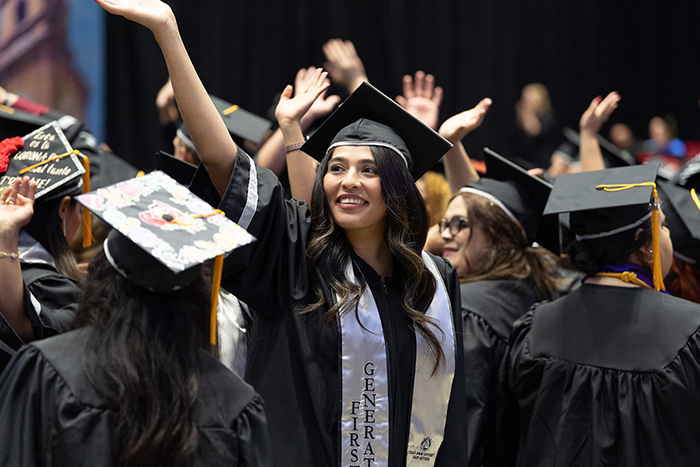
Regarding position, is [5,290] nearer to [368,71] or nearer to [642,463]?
[642,463]

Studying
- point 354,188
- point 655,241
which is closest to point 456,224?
point 655,241

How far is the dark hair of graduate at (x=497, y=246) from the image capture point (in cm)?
344

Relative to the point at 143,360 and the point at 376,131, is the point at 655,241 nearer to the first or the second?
the point at 376,131

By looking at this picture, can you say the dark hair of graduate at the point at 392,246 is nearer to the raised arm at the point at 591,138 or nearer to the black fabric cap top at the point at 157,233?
the black fabric cap top at the point at 157,233

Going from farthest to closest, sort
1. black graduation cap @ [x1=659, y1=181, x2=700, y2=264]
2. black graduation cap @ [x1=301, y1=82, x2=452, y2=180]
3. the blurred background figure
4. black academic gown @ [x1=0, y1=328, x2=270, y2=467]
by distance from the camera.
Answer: the blurred background figure
black graduation cap @ [x1=659, y1=181, x2=700, y2=264]
black graduation cap @ [x1=301, y1=82, x2=452, y2=180]
black academic gown @ [x1=0, y1=328, x2=270, y2=467]

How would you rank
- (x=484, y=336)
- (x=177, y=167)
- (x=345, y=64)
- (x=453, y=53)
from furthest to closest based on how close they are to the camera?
(x=453, y=53), (x=345, y=64), (x=484, y=336), (x=177, y=167)

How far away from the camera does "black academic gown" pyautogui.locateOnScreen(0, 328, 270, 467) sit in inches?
62.8

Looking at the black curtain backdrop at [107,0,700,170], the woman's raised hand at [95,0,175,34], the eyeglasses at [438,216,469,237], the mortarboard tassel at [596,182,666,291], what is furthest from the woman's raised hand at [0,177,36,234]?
the black curtain backdrop at [107,0,700,170]

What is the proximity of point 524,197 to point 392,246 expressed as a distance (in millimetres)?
1263

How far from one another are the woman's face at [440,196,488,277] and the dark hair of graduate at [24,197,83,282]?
1673mm

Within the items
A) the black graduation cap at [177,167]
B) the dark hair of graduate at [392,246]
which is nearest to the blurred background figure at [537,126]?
the black graduation cap at [177,167]

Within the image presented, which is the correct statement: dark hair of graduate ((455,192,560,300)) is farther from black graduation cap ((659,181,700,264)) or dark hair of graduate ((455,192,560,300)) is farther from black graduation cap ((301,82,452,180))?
black graduation cap ((301,82,452,180))

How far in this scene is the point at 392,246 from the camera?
246 cm

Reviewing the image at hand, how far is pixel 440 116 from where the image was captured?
8523mm
